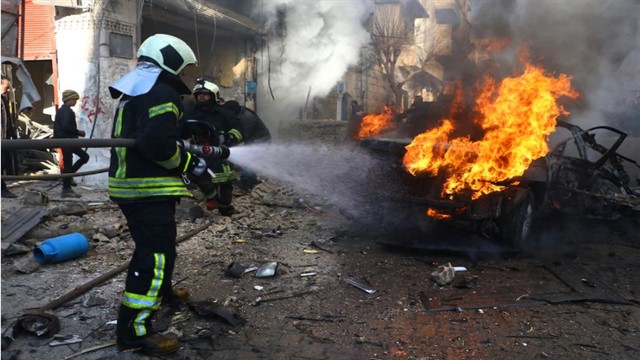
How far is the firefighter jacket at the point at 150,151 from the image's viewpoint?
3.07 metres

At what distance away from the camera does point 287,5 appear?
15.9 m

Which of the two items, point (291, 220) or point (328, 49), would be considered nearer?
point (291, 220)

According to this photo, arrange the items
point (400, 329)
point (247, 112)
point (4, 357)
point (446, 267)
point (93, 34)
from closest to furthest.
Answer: point (4, 357) → point (400, 329) → point (446, 267) → point (247, 112) → point (93, 34)

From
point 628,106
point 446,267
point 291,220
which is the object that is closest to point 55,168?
point 291,220

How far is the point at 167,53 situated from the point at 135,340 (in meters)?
2.00

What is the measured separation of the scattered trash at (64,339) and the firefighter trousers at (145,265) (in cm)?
38

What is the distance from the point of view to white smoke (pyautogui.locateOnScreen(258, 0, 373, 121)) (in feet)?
52.5

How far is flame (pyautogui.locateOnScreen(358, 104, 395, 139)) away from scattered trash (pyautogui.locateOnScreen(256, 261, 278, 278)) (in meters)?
2.86

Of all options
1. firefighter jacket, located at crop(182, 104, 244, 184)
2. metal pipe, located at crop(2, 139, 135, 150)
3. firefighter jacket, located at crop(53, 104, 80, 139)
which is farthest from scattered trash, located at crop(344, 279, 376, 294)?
firefighter jacket, located at crop(53, 104, 80, 139)

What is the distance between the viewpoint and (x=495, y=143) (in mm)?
5441

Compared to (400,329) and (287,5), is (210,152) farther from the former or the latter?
(287,5)

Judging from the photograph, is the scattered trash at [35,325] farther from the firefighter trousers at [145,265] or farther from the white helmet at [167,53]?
the white helmet at [167,53]

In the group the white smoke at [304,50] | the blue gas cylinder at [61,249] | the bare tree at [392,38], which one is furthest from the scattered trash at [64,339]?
the bare tree at [392,38]

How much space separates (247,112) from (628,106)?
44.2 ft
